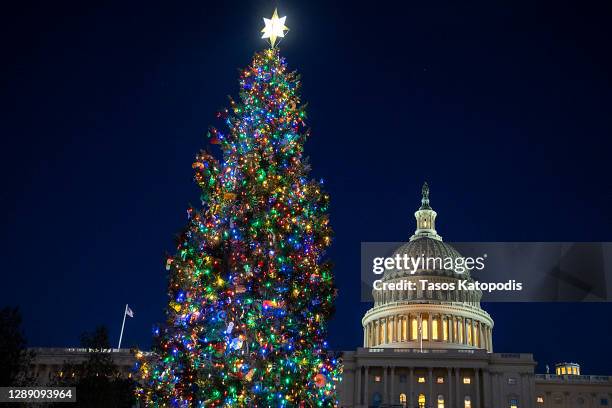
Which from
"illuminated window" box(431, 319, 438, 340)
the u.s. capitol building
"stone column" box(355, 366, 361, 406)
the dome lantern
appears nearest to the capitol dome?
"illuminated window" box(431, 319, 438, 340)

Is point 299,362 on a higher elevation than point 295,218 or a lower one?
lower

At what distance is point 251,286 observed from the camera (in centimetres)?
2178

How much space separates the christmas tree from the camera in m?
21.3

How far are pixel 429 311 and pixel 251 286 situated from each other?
89951mm

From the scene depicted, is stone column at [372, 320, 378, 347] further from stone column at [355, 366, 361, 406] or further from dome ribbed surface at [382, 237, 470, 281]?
stone column at [355, 366, 361, 406]

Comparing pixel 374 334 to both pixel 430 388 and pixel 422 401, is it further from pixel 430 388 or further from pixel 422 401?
pixel 422 401

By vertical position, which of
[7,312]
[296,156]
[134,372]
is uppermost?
[296,156]

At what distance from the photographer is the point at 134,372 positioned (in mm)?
24172

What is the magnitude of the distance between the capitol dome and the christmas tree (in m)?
81.2

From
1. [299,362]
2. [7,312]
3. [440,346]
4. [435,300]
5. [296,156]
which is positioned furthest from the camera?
[435,300]

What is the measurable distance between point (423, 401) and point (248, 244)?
72.3 meters

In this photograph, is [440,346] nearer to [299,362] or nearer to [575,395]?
[575,395]

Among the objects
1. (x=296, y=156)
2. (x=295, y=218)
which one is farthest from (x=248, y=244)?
(x=296, y=156)

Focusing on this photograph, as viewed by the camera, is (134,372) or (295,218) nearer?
(295,218)
